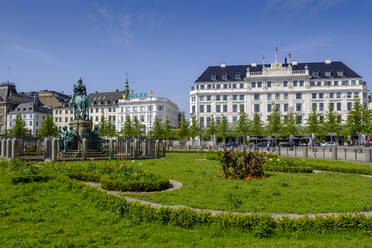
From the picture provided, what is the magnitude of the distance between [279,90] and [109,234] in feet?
236

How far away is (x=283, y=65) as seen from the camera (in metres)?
77.6

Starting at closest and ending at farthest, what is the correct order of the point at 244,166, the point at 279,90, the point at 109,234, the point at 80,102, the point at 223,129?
the point at 109,234
the point at 244,166
the point at 80,102
the point at 223,129
the point at 279,90

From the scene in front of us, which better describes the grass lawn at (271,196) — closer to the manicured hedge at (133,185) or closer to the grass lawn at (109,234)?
the manicured hedge at (133,185)

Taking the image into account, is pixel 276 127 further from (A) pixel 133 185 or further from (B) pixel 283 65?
(A) pixel 133 185

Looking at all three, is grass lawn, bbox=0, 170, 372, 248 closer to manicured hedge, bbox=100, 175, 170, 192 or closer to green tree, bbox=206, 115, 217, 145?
manicured hedge, bbox=100, 175, 170, 192

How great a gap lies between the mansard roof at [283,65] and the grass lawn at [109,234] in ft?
231

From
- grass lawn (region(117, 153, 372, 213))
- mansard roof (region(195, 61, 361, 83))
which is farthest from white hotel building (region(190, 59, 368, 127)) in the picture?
grass lawn (region(117, 153, 372, 213))

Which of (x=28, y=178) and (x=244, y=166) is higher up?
(x=244, y=166)

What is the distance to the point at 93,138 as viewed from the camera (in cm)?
2678

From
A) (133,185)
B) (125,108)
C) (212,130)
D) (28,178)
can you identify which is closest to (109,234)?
(133,185)

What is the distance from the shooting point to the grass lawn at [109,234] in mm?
5996

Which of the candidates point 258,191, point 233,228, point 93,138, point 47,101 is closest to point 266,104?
point 93,138

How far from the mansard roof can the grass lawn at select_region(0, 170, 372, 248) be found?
70.3 m

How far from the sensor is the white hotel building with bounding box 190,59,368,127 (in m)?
71.9
